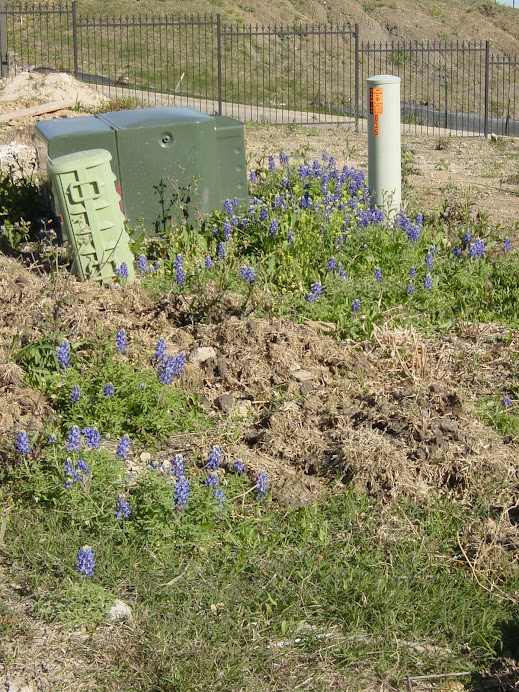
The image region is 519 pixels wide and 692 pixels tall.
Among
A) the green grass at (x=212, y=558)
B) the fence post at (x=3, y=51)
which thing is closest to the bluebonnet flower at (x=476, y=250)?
the green grass at (x=212, y=558)

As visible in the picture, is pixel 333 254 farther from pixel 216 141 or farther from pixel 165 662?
pixel 165 662

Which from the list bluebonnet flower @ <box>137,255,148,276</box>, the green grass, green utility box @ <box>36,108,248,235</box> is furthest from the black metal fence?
the green grass

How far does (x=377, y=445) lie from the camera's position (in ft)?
13.6

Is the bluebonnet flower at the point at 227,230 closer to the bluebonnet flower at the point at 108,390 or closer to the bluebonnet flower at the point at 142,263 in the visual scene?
the bluebonnet flower at the point at 142,263

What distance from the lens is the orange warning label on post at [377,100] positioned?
7746 millimetres

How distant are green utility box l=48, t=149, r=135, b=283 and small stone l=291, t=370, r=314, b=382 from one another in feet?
5.73

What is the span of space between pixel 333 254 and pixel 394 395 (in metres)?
2.24

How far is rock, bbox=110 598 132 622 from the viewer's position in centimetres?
336

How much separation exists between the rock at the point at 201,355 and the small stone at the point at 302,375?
47 centimetres

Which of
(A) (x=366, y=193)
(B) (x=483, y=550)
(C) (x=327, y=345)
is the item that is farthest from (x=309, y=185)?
(B) (x=483, y=550)

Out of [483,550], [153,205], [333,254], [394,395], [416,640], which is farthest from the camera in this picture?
[153,205]

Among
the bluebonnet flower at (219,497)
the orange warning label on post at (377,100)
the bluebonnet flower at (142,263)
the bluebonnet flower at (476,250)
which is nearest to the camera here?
the bluebonnet flower at (219,497)

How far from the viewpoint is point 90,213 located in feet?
20.2

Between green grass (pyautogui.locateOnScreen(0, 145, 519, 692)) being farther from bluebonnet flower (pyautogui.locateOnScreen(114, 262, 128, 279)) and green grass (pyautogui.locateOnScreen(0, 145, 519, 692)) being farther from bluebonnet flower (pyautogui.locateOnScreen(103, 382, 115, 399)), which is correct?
bluebonnet flower (pyautogui.locateOnScreen(114, 262, 128, 279))
